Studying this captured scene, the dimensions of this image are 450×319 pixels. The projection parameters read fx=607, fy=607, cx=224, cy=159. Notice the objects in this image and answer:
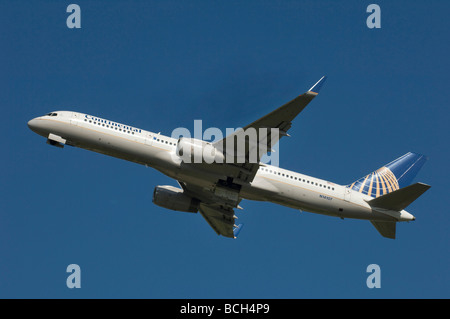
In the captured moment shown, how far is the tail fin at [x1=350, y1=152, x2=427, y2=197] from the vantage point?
5525 centimetres

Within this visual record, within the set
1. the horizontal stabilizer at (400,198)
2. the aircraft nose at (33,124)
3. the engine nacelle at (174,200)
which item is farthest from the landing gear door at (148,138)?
the horizontal stabilizer at (400,198)

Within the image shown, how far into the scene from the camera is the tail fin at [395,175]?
5525 centimetres

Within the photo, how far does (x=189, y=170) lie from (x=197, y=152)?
76.6 inches

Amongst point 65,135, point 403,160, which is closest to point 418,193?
point 403,160

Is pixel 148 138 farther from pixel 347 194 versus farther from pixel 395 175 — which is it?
pixel 395 175

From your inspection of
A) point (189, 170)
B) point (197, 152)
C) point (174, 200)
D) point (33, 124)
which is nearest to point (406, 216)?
point (197, 152)

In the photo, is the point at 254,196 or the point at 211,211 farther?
the point at 211,211

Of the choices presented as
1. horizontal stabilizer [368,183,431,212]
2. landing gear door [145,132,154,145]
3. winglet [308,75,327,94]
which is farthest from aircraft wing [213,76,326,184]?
horizontal stabilizer [368,183,431,212]

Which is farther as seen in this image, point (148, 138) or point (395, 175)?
point (395, 175)

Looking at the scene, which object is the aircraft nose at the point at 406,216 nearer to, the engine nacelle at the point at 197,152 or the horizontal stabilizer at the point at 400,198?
the horizontal stabilizer at the point at 400,198

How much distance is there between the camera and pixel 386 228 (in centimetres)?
5244

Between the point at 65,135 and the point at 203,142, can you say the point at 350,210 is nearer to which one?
the point at 203,142

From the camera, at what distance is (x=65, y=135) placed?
1954 inches

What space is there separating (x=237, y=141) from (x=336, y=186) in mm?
10478
